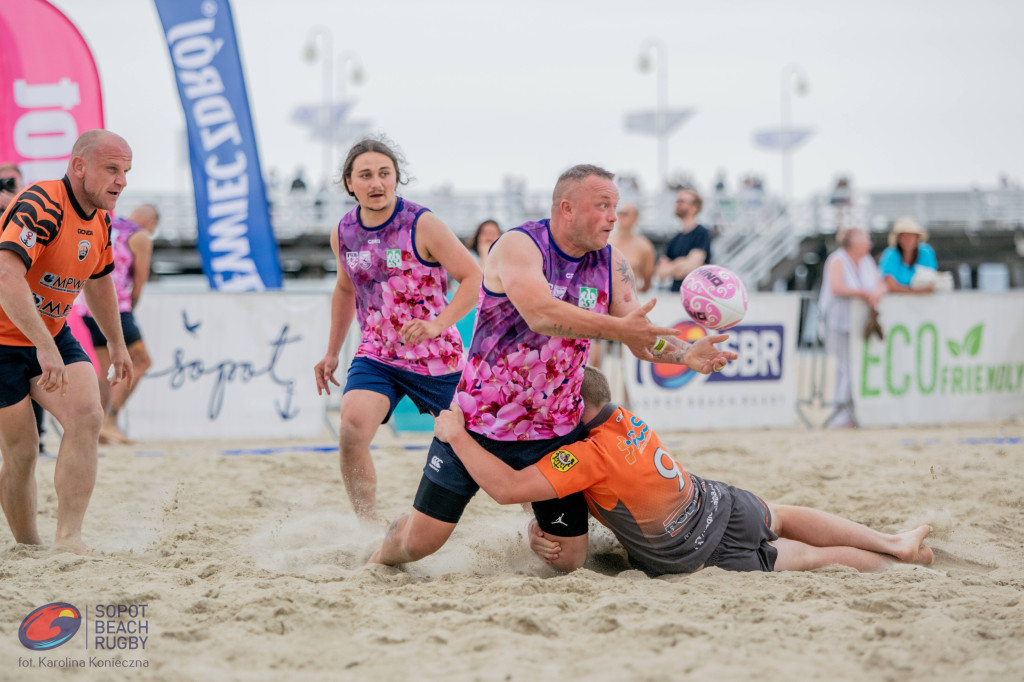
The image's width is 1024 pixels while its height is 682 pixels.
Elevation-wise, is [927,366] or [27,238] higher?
[27,238]

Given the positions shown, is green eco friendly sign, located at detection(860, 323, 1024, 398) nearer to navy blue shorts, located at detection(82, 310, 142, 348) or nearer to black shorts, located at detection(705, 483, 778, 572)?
black shorts, located at detection(705, 483, 778, 572)

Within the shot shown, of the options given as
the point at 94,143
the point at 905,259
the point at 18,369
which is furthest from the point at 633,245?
the point at 18,369

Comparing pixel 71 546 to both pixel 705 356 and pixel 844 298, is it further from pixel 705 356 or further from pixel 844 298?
pixel 844 298

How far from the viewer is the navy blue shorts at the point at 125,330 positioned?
259 inches

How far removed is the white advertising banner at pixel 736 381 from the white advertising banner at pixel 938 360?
2.20 feet

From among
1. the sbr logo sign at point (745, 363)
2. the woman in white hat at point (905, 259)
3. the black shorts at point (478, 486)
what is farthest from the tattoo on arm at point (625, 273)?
the woman in white hat at point (905, 259)

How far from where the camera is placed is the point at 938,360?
8297 mm

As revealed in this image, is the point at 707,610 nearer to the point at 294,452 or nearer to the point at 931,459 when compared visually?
the point at 931,459

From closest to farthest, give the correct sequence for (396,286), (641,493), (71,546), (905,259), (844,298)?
(641,493) < (71,546) < (396,286) < (844,298) < (905,259)

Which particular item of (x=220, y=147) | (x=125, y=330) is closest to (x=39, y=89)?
(x=125, y=330)

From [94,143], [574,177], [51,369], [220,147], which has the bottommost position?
[51,369]

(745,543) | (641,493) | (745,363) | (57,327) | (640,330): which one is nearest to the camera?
(640,330)

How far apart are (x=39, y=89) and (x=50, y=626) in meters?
5.43

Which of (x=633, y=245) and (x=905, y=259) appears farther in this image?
(x=905, y=259)
